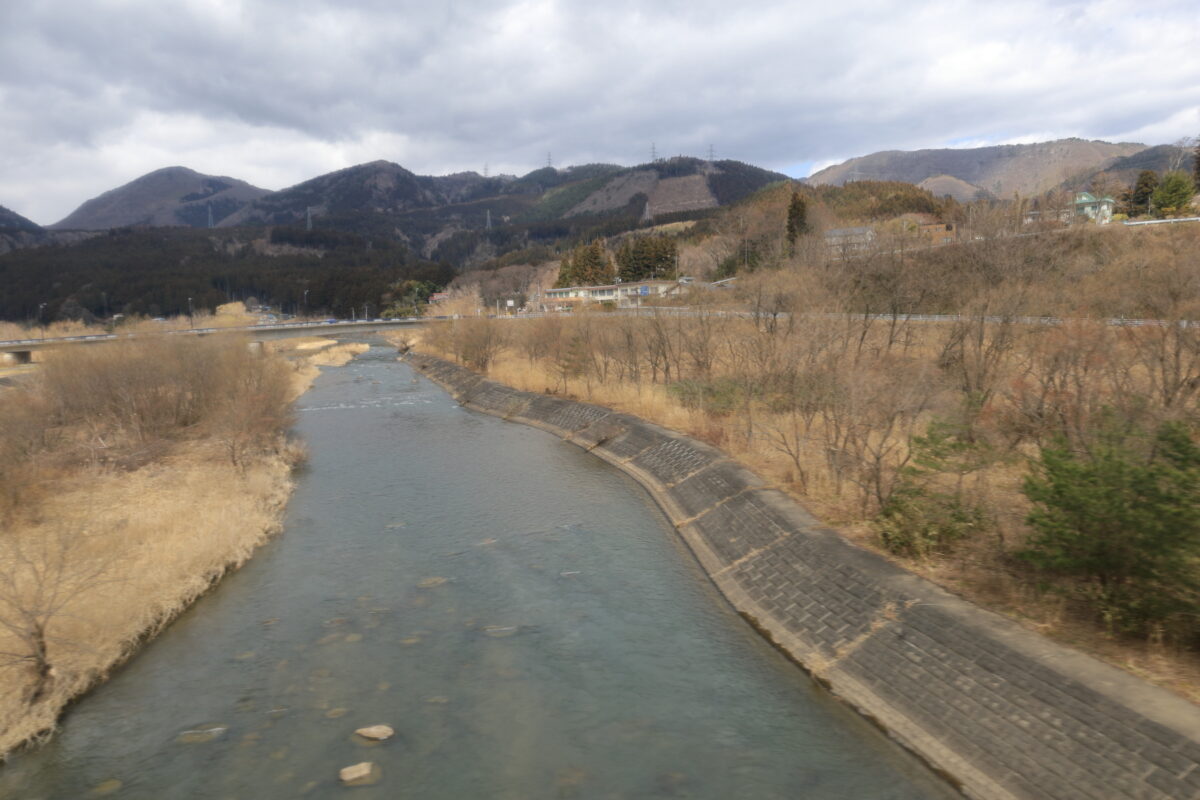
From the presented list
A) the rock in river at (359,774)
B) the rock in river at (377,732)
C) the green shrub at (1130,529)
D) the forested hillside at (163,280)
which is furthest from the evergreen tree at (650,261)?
the rock in river at (359,774)

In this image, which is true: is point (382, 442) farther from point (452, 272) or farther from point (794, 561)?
point (452, 272)

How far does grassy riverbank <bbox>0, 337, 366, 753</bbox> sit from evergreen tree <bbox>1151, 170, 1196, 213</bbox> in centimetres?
7698

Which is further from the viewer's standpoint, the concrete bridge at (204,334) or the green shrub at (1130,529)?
the concrete bridge at (204,334)

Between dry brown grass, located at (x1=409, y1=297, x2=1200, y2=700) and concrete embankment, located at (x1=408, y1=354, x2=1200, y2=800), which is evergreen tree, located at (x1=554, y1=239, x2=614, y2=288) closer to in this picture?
dry brown grass, located at (x1=409, y1=297, x2=1200, y2=700)

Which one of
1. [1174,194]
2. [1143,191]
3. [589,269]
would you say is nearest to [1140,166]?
[1143,191]

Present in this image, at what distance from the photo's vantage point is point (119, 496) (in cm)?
2020

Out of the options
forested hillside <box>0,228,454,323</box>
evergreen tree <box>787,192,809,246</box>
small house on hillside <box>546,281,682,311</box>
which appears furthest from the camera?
Answer: forested hillside <box>0,228,454,323</box>

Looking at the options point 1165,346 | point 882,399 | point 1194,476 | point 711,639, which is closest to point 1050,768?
point 1194,476

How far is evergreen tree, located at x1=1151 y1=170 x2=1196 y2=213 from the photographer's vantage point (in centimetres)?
5922

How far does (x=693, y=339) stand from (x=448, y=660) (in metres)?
24.4

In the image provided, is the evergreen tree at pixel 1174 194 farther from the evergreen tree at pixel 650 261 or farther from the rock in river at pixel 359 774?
the rock in river at pixel 359 774

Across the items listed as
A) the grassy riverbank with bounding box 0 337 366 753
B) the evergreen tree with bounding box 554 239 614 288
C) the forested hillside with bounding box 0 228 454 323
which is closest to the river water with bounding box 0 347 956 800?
the grassy riverbank with bounding box 0 337 366 753

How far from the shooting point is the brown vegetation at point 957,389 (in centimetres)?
1037

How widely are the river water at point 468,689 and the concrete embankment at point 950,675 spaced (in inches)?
20.6
